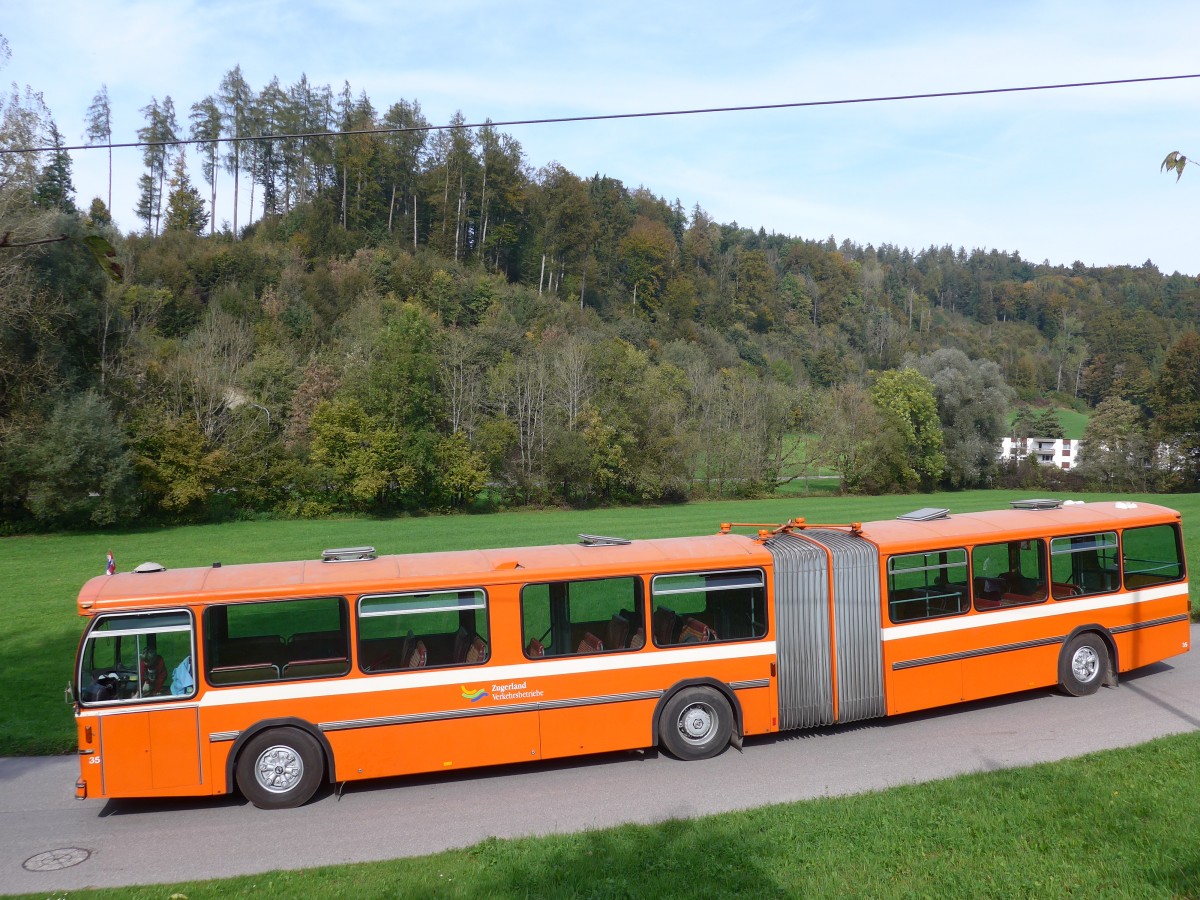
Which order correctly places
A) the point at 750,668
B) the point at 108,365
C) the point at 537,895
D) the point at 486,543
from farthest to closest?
the point at 108,365 < the point at 486,543 < the point at 750,668 < the point at 537,895

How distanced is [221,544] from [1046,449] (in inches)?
3883

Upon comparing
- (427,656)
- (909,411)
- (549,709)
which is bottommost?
(549,709)

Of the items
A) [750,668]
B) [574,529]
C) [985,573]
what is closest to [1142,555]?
[985,573]

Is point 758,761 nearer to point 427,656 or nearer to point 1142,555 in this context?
point 427,656

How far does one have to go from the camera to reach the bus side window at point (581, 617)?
10.5m

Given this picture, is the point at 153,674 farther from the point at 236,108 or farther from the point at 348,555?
the point at 236,108

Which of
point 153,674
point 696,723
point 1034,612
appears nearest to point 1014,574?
point 1034,612

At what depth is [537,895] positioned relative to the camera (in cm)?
693

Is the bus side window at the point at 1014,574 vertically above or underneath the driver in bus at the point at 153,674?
above

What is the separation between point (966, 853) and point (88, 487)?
146 feet

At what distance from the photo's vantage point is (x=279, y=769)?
9.83 metres

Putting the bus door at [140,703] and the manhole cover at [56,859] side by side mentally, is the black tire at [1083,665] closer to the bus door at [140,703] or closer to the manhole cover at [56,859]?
the bus door at [140,703]

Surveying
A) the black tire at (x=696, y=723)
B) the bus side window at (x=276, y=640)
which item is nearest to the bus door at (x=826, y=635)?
the black tire at (x=696, y=723)

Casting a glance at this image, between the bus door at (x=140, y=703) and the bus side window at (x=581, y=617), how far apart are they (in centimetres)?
380
